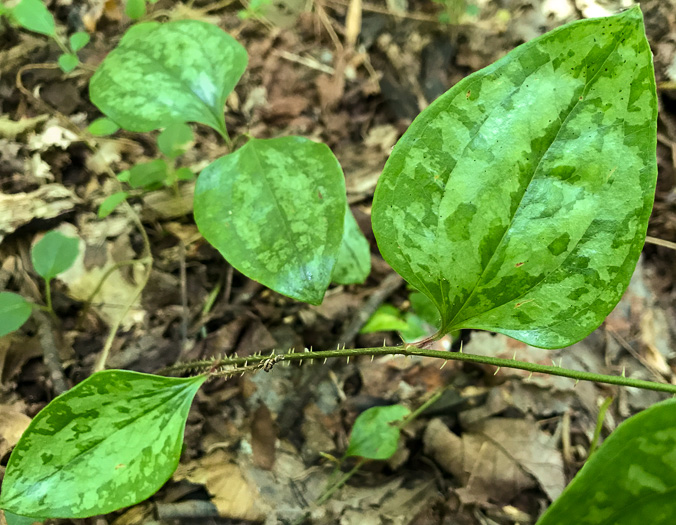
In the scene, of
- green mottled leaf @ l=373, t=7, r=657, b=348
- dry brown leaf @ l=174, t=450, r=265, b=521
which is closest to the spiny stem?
green mottled leaf @ l=373, t=7, r=657, b=348

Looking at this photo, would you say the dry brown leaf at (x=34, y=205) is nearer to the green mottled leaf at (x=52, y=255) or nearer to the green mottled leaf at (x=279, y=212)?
the green mottled leaf at (x=52, y=255)

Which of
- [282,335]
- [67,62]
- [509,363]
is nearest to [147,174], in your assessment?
[67,62]

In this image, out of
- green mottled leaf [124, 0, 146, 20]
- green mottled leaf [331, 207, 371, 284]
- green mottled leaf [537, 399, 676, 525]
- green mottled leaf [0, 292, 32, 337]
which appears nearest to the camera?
green mottled leaf [537, 399, 676, 525]

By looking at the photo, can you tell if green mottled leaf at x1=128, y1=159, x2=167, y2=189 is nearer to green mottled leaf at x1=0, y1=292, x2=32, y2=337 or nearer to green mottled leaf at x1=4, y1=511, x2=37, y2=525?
green mottled leaf at x1=0, y1=292, x2=32, y2=337

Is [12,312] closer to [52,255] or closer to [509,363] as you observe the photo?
[52,255]

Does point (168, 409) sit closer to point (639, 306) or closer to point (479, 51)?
point (639, 306)

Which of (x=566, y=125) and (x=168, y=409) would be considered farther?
(x=168, y=409)

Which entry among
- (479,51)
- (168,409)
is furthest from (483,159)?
(479,51)
